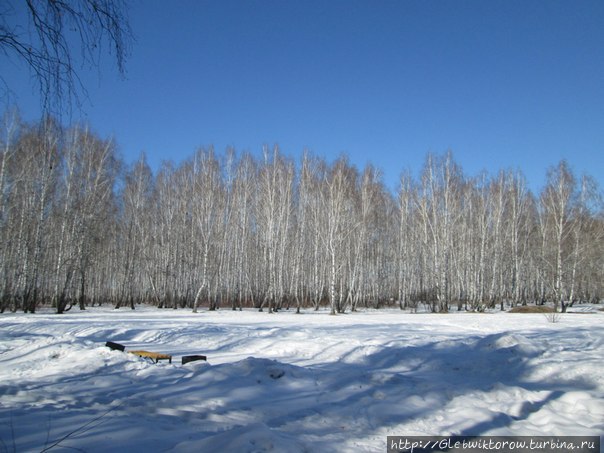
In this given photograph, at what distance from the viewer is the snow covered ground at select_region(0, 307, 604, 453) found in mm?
3512

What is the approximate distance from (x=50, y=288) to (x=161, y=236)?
9.47 metres

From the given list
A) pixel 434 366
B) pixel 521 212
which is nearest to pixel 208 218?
pixel 434 366

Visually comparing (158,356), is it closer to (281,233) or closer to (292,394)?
(292,394)

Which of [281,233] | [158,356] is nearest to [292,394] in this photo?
[158,356]

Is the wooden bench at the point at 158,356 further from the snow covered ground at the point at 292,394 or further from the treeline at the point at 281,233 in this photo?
the treeline at the point at 281,233

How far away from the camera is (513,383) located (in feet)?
22.9

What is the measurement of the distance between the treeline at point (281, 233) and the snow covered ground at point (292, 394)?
50.0 ft

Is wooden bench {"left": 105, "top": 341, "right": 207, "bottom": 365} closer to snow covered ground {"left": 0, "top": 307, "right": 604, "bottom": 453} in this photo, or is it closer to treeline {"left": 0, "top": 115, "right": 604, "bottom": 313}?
snow covered ground {"left": 0, "top": 307, "right": 604, "bottom": 453}

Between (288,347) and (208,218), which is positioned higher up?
(208,218)

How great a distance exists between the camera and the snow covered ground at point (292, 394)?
3.51m

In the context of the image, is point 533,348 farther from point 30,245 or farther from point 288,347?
point 30,245

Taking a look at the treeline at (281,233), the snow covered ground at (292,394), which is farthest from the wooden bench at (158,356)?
the treeline at (281,233)

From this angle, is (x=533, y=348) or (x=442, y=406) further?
(x=533, y=348)

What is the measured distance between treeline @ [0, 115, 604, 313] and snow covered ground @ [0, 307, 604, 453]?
15.2m
